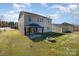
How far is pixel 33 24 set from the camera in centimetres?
490

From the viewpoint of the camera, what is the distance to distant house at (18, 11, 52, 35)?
4859 millimetres

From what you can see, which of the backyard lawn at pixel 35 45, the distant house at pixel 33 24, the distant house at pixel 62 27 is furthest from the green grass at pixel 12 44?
the distant house at pixel 62 27

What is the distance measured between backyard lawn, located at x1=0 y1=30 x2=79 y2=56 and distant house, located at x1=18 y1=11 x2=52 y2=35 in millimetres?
94

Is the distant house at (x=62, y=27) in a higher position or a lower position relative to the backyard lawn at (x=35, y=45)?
higher

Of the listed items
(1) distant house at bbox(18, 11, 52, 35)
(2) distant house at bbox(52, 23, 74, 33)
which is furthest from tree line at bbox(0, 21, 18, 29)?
(2) distant house at bbox(52, 23, 74, 33)

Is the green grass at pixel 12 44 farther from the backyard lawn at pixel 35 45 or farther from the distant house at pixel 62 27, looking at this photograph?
the distant house at pixel 62 27

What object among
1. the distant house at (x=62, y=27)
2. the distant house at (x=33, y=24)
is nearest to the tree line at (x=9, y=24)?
the distant house at (x=33, y=24)

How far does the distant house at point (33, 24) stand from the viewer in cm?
486

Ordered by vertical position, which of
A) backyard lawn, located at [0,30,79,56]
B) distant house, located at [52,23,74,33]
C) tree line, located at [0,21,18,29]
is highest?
tree line, located at [0,21,18,29]

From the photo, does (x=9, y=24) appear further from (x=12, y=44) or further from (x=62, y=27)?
(x=62, y=27)

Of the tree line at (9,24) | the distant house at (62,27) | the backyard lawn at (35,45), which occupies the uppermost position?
the tree line at (9,24)

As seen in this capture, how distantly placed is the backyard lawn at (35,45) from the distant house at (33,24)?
94mm

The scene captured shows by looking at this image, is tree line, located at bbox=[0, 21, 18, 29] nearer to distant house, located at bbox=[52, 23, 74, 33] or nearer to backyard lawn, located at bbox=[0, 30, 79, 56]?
backyard lawn, located at bbox=[0, 30, 79, 56]

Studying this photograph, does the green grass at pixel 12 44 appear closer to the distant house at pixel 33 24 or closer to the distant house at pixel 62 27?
the distant house at pixel 33 24
